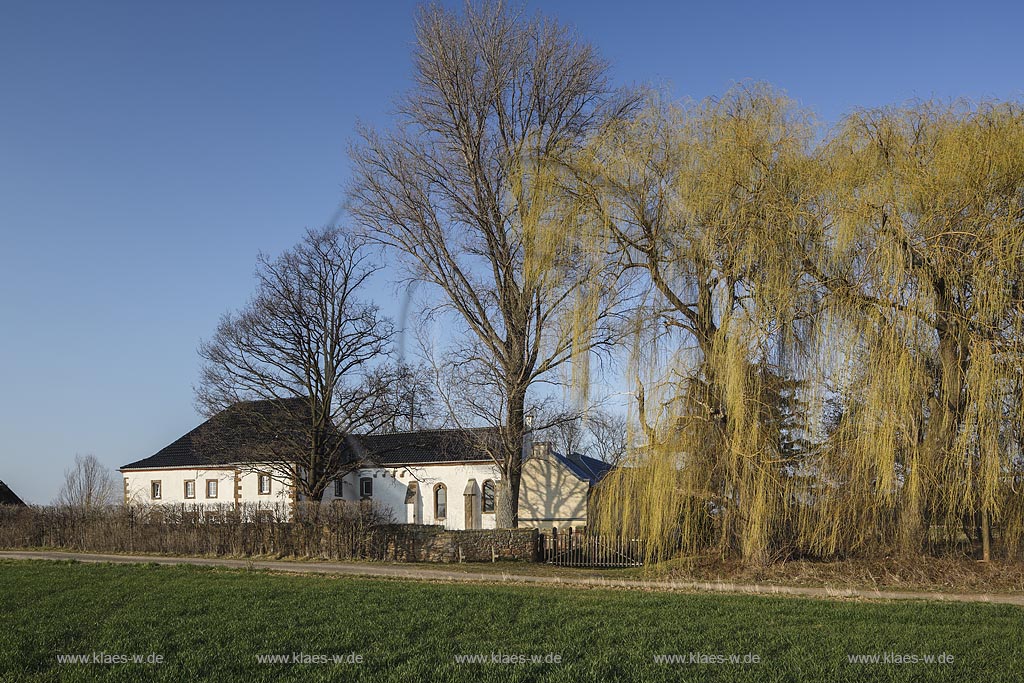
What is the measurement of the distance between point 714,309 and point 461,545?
11.8 meters

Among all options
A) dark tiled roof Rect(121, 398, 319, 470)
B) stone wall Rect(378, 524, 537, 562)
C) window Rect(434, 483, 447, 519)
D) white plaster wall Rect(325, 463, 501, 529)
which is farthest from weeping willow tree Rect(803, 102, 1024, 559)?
window Rect(434, 483, 447, 519)

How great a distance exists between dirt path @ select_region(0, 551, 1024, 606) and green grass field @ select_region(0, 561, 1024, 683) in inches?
62.5

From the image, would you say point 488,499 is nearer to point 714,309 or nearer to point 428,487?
point 428,487

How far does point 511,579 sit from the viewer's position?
58.9 ft

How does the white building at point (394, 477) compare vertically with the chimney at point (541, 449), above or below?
below

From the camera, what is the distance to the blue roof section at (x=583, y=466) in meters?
37.1

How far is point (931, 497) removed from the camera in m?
15.0

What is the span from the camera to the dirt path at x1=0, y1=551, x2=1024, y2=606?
1381 centimetres

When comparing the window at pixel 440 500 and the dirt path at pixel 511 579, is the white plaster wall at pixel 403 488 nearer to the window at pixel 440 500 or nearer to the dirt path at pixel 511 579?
the window at pixel 440 500

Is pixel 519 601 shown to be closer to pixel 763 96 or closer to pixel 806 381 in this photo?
pixel 806 381

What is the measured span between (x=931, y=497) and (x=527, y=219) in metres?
9.31

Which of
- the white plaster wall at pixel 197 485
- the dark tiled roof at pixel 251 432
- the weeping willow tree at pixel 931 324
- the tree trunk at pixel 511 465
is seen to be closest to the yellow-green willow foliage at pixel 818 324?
the weeping willow tree at pixel 931 324

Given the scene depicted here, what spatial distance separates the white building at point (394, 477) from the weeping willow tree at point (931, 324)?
16.8 meters

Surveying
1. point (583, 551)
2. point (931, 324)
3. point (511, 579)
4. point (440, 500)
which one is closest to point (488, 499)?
point (440, 500)
